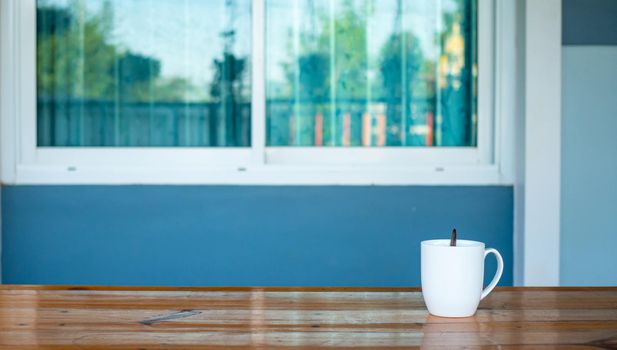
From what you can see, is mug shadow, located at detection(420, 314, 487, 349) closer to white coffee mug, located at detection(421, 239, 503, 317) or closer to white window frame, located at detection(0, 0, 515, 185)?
white coffee mug, located at detection(421, 239, 503, 317)

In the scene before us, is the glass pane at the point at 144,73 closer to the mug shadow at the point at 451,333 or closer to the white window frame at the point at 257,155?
the white window frame at the point at 257,155

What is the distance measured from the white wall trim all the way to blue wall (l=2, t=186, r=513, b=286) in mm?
121

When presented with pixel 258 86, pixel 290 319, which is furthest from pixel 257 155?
pixel 290 319

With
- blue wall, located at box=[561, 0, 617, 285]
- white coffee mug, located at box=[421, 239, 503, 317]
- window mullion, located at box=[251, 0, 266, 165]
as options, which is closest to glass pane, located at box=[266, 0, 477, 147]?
window mullion, located at box=[251, 0, 266, 165]

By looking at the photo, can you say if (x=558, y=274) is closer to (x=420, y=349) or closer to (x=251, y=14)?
(x=251, y=14)

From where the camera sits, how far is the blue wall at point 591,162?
111 inches

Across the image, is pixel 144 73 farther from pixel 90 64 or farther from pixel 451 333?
Answer: pixel 451 333

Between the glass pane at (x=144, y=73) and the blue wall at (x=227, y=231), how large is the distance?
24cm

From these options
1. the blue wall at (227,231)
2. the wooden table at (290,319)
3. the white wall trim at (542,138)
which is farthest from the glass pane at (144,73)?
the wooden table at (290,319)

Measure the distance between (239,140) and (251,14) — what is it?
48 cm

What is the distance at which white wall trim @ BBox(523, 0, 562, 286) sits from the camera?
8.99 feet

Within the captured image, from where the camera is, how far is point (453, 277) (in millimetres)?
1125

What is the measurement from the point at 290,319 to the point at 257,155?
1.74m

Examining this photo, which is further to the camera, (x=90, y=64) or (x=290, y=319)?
(x=90, y=64)
